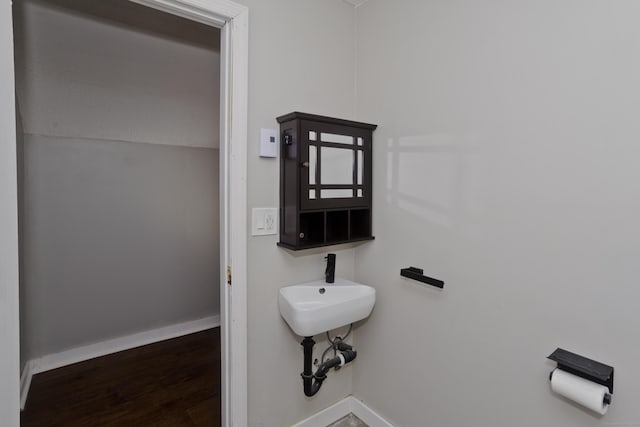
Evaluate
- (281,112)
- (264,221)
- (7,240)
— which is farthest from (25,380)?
(281,112)

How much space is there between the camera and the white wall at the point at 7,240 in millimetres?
908

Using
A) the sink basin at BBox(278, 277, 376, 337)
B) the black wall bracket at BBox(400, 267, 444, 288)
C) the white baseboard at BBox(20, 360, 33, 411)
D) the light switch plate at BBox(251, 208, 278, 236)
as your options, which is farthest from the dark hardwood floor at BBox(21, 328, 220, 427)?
the black wall bracket at BBox(400, 267, 444, 288)

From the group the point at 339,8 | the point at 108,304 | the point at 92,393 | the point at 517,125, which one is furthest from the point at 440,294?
the point at 108,304

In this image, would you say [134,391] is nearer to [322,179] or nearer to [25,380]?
[25,380]

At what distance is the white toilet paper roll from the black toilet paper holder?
0.02 meters

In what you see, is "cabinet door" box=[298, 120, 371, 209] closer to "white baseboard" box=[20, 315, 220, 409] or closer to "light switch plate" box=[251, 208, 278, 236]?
"light switch plate" box=[251, 208, 278, 236]

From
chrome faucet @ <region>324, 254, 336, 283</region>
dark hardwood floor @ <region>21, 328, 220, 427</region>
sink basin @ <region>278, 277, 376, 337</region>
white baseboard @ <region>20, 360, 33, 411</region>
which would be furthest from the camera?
white baseboard @ <region>20, 360, 33, 411</region>

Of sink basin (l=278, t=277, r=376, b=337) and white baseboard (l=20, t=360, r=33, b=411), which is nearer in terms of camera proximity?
sink basin (l=278, t=277, r=376, b=337)

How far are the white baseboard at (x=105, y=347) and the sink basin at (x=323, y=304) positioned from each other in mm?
1768

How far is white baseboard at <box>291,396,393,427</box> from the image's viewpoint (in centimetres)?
174

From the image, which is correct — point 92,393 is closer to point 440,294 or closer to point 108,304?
point 108,304

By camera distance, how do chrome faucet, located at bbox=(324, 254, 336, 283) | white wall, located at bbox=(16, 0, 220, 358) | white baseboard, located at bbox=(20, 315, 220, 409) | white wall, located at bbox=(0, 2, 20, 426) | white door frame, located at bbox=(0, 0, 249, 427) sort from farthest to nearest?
white baseboard, located at bbox=(20, 315, 220, 409)
white wall, located at bbox=(16, 0, 220, 358)
chrome faucet, located at bbox=(324, 254, 336, 283)
white door frame, located at bbox=(0, 0, 249, 427)
white wall, located at bbox=(0, 2, 20, 426)

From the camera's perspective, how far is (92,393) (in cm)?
207

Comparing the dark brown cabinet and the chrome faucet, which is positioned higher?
the dark brown cabinet
